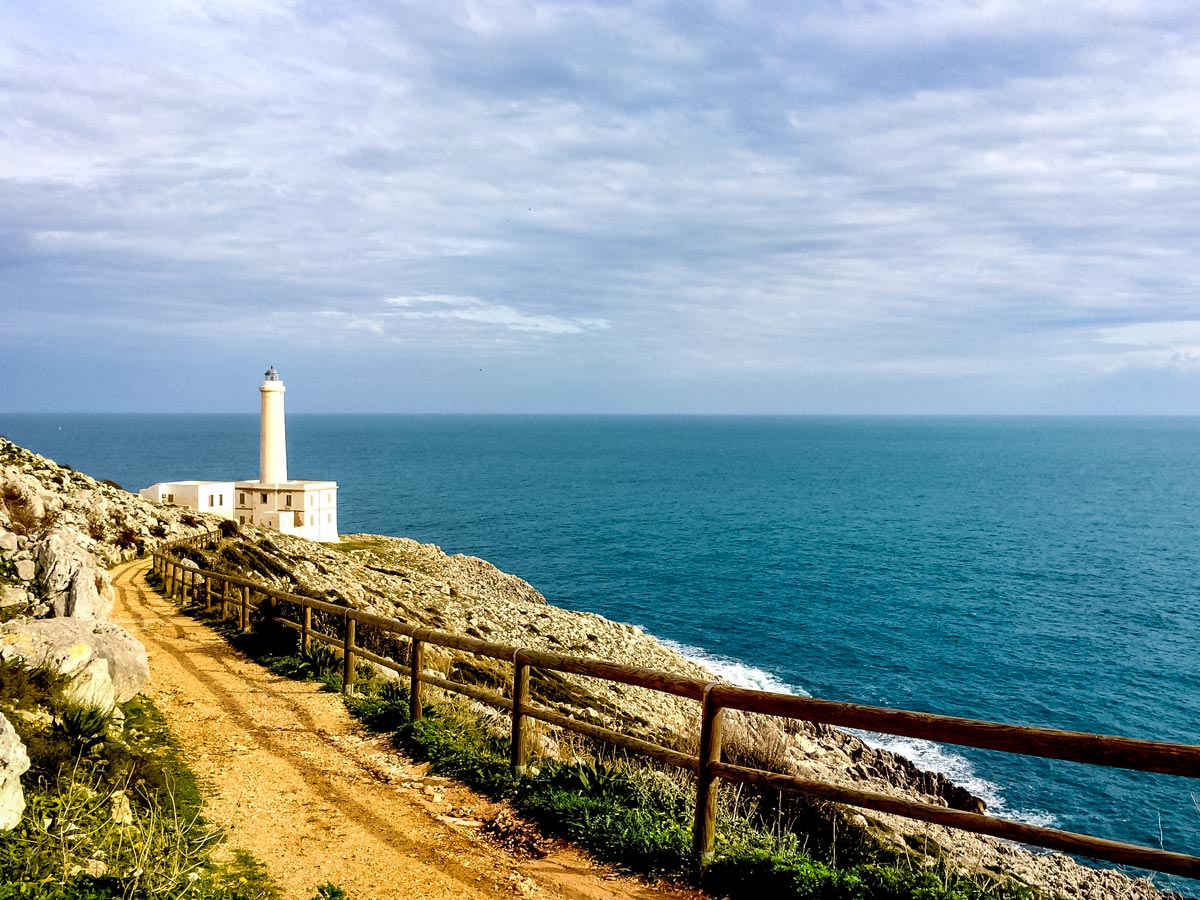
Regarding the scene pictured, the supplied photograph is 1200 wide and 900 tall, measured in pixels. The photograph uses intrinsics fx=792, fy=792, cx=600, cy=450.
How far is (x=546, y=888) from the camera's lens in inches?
245

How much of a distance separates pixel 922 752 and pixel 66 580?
2559 centimetres

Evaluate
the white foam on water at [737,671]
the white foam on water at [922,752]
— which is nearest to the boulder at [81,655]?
the white foam on water at [922,752]

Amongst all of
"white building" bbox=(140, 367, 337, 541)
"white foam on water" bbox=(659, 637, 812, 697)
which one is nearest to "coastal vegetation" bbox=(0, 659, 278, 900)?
"white foam on water" bbox=(659, 637, 812, 697)

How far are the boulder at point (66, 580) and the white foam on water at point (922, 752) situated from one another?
13.5 metres

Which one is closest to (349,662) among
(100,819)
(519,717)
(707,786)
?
(519,717)

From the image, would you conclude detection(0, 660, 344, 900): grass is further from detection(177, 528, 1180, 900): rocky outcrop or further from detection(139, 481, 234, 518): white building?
detection(139, 481, 234, 518): white building

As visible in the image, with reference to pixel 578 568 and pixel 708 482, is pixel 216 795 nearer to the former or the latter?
pixel 578 568

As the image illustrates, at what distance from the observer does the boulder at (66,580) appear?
34.8 feet

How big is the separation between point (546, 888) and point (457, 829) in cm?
133

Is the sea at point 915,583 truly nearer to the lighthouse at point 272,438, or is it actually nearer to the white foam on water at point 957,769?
the white foam on water at point 957,769

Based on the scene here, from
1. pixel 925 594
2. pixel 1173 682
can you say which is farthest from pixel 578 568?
pixel 1173 682

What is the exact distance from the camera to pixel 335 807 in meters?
7.54

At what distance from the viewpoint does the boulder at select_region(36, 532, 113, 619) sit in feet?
34.8

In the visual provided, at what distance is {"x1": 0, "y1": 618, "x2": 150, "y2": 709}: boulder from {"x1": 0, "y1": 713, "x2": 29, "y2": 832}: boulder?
2.63 metres
